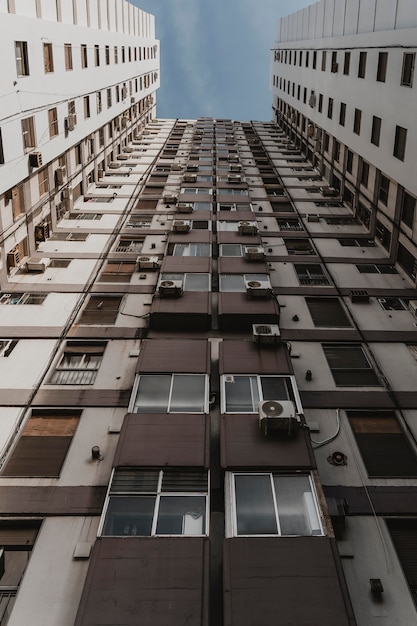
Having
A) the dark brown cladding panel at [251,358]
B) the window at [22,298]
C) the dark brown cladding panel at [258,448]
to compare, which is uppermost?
the window at [22,298]

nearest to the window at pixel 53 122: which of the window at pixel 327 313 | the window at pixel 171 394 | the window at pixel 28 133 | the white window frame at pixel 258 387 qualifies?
the window at pixel 28 133

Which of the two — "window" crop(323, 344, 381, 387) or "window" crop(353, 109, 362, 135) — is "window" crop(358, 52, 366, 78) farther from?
"window" crop(323, 344, 381, 387)

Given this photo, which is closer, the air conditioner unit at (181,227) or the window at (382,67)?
the window at (382,67)

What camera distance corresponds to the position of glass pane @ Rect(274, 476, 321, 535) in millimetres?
11766

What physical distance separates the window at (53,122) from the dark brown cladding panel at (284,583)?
89.8ft

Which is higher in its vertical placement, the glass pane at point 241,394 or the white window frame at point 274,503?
the glass pane at point 241,394

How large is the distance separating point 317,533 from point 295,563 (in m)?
1.13

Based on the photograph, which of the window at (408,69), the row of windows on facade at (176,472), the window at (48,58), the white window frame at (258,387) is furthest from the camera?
the window at (48,58)

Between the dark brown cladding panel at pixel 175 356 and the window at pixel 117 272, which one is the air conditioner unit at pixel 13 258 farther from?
the dark brown cladding panel at pixel 175 356

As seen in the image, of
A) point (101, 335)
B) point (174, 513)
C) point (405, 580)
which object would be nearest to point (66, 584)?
point (174, 513)

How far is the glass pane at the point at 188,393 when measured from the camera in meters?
15.9

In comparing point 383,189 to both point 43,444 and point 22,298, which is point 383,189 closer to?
point 22,298

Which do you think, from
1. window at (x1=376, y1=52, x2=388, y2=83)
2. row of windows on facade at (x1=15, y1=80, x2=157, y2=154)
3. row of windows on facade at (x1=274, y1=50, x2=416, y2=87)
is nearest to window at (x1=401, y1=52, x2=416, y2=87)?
row of windows on facade at (x1=274, y1=50, x2=416, y2=87)

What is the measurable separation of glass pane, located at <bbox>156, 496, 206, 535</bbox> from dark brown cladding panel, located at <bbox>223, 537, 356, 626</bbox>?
0.96 meters
